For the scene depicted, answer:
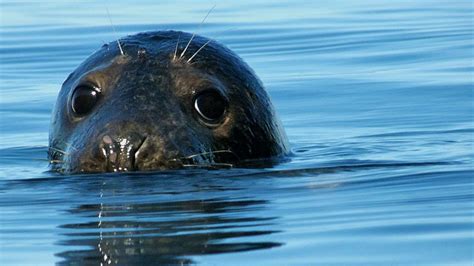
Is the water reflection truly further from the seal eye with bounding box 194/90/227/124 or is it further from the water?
the seal eye with bounding box 194/90/227/124

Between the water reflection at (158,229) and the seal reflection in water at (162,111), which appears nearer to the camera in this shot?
the water reflection at (158,229)

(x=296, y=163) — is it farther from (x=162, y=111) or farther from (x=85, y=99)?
(x=85, y=99)

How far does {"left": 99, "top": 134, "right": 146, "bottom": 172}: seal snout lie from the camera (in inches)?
340

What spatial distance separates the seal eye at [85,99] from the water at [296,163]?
46 cm

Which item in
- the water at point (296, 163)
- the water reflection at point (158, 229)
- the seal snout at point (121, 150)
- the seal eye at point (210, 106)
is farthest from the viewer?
the seal eye at point (210, 106)

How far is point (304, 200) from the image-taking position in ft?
26.5

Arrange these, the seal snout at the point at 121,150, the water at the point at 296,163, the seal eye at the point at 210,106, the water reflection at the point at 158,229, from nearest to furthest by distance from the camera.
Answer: the water reflection at the point at 158,229 → the water at the point at 296,163 → the seal snout at the point at 121,150 → the seal eye at the point at 210,106

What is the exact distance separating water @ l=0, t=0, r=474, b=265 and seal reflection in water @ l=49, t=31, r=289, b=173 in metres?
0.14

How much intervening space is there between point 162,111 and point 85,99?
58cm

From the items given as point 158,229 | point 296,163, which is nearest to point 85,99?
point 296,163

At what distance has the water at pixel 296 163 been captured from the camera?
6.74 meters

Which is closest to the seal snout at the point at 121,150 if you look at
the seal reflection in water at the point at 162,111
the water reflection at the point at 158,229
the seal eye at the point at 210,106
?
the seal reflection in water at the point at 162,111

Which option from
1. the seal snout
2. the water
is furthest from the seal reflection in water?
the water

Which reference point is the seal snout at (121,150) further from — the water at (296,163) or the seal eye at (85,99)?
the seal eye at (85,99)
